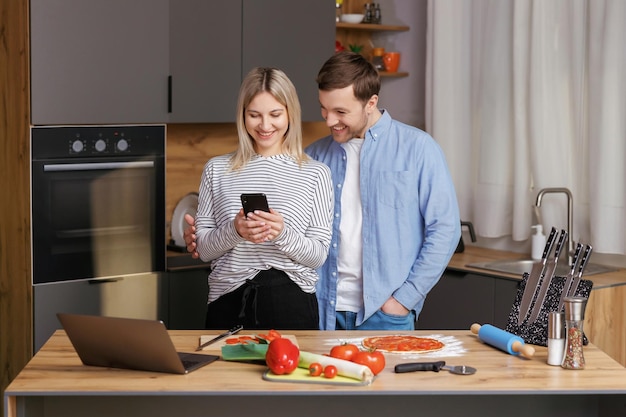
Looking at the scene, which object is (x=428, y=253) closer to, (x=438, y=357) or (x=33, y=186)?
(x=438, y=357)

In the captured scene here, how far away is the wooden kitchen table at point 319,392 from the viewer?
213cm

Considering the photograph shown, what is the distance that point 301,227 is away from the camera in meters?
2.80

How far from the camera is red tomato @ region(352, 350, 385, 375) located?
2224 millimetres

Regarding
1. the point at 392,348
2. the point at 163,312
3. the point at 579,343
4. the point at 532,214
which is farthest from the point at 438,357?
the point at 532,214

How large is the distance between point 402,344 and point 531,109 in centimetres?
214

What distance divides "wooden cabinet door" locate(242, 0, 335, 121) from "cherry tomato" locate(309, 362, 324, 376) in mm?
2363

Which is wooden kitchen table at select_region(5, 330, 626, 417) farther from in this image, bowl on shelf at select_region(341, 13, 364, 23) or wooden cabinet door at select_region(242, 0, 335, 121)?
bowl on shelf at select_region(341, 13, 364, 23)

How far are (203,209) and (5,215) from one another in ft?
4.38

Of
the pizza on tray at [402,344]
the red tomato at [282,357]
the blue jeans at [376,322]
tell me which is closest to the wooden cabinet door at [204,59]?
the blue jeans at [376,322]

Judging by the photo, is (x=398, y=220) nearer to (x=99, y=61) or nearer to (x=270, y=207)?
(x=270, y=207)

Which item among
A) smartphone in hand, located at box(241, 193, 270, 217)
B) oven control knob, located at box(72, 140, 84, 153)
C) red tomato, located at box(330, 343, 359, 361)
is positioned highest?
oven control knob, located at box(72, 140, 84, 153)

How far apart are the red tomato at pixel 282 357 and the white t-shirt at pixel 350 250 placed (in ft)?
2.69

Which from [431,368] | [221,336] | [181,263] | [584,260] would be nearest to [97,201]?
[181,263]

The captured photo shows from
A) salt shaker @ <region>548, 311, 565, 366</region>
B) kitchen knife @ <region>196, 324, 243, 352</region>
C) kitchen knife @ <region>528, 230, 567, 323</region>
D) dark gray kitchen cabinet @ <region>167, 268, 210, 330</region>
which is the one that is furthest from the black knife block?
dark gray kitchen cabinet @ <region>167, 268, 210, 330</region>
